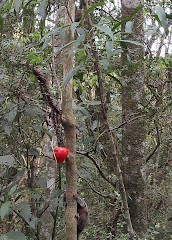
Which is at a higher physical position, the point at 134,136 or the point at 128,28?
the point at 128,28

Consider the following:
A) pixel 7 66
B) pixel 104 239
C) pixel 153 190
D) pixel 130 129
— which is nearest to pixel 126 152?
pixel 130 129

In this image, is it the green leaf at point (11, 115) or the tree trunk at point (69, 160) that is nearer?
the tree trunk at point (69, 160)

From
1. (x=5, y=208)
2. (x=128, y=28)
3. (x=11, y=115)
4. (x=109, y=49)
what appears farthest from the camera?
(x=11, y=115)

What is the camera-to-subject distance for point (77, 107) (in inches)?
54.6

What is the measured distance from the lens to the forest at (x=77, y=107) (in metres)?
1.06

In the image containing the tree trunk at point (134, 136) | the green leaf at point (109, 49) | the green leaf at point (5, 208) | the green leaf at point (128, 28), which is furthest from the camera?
the tree trunk at point (134, 136)

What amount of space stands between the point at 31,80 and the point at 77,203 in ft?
2.54

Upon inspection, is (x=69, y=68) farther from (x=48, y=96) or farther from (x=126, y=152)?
(x=126, y=152)

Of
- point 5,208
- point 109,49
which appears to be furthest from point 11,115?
point 109,49

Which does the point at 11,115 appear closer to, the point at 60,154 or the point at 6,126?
the point at 6,126

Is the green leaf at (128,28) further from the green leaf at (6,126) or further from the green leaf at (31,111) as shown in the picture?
the green leaf at (6,126)

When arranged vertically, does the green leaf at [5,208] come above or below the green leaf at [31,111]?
below

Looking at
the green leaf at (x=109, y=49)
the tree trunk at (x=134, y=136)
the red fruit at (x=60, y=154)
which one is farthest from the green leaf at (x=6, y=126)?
the tree trunk at (x=134, y=136)

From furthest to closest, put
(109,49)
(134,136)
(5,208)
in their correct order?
(134,136) < (5,208) < (109,49)
